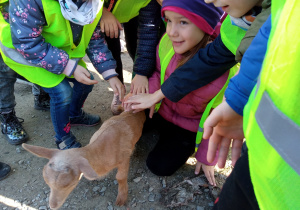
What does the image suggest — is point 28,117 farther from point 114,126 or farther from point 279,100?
point 279,100

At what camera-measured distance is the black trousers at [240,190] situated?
0.91 metres

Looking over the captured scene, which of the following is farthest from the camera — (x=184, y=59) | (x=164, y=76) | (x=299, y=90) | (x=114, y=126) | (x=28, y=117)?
(x=28, y=117)

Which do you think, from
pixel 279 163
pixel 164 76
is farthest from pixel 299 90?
pixel 164 76

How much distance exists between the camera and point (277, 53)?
0.63 m

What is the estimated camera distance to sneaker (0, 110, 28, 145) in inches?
98.3

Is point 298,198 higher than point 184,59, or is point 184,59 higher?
point 298,198

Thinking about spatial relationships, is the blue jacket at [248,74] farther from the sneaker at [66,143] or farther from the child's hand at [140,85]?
the sneaker at [66,143]

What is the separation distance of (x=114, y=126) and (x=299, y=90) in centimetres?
150

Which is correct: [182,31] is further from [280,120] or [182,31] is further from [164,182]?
[280,120]

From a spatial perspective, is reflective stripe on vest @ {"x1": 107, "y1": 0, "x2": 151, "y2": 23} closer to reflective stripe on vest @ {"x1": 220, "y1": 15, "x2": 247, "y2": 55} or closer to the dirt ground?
reflective stripe on vest @ {"x1": 220, "y1": 15, "x2": 247, "y2": 55}

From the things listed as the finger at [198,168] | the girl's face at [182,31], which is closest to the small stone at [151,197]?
the finger at [198,168]

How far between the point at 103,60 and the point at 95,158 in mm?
Answer: 1008

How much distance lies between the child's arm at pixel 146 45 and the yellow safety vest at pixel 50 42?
1.49 feet

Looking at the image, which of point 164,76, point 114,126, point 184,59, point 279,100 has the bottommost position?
point 114,126
